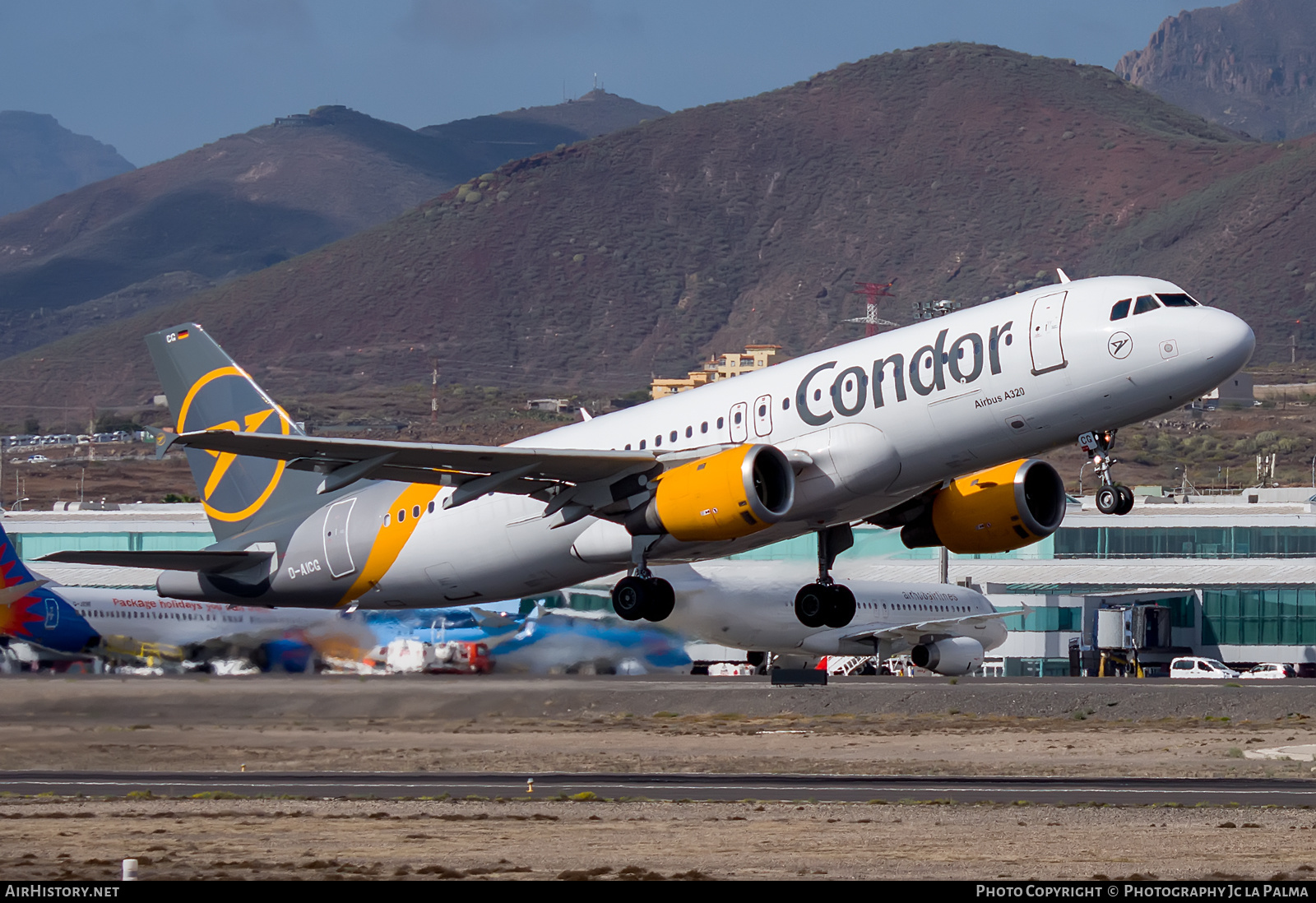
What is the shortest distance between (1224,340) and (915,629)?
47.1 metres

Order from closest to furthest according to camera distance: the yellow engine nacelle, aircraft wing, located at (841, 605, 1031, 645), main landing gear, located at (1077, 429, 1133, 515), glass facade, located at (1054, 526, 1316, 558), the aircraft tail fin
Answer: main landing gear, located at (1077, 429, 1133, 515) → the yellow engine nacelle → the aircraft tail fin → aircraft wing, located at (841, 605, 1031, 645) → glass facade, located at (1054, 526, 1316, 558)

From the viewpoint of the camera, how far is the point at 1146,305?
31.2m

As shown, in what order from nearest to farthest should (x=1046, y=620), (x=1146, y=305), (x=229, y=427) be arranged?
(x=1146, y=305) < (x=229, y=427) < (x=1046, y=620)

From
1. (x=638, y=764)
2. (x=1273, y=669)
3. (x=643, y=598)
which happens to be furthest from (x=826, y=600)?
(x=1273, y=669)

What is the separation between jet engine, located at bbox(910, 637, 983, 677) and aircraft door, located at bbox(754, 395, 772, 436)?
4274 cm

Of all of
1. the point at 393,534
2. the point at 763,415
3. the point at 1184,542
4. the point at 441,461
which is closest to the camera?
the point at 763,415

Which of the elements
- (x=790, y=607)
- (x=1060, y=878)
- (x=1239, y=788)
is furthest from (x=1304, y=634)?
(x=1060, y=878)

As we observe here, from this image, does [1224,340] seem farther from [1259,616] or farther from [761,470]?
[1259,616]

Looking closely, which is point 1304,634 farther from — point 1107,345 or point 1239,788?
point 1107,345

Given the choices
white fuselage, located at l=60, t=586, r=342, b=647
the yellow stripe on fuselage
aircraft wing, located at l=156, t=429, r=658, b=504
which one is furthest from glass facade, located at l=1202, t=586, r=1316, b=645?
aircraft wing, located at l=156, t=429, r=658, b=504

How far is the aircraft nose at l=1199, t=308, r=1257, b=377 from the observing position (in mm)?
30391

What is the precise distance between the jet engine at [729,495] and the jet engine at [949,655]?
43335 millimetres

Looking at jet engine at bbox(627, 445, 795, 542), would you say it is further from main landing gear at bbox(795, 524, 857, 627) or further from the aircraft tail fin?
the aircraft tail fin

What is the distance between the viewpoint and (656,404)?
36969 millimetres
